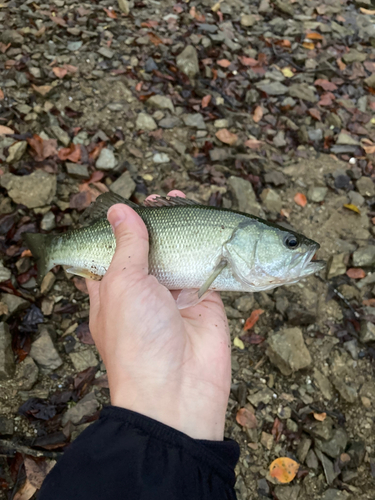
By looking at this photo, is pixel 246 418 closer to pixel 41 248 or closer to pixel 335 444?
pixel 335 444

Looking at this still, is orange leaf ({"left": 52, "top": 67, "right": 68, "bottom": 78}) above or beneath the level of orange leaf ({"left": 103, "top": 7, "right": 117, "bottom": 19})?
beneath

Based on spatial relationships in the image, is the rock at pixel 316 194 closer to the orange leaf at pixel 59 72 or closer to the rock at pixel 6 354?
the orange leaf at pixel 59 72

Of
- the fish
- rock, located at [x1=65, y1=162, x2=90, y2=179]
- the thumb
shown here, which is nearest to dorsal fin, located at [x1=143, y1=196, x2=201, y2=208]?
the fish

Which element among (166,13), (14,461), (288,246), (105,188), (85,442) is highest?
(166,13)

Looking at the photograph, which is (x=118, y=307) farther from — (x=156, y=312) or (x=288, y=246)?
(x=288, y=246)

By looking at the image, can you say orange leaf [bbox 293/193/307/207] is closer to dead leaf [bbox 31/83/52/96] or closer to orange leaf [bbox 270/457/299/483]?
orange leaf [bbox 270/457/299/483]

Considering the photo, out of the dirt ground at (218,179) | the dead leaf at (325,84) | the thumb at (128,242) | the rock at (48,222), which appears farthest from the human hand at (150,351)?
the dead leaf at (325,84)

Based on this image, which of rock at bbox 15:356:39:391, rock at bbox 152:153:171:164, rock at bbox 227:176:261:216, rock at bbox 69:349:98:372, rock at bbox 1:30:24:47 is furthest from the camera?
rock at bbox 1:30:24:47

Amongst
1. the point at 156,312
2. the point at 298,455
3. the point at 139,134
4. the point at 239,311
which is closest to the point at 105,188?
the point at 139,134
